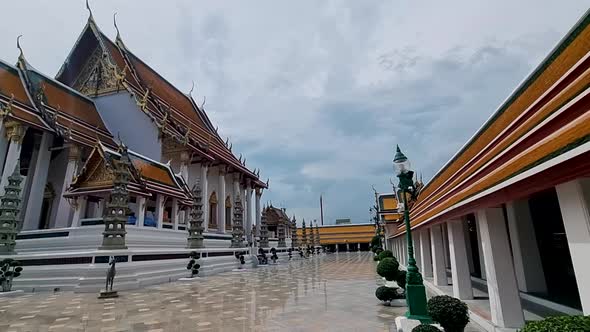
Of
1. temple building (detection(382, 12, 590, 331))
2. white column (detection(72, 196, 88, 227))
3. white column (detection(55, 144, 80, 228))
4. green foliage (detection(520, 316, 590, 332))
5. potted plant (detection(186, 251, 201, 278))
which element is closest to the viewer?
green foliage (detection(520, 316, 590, 332))

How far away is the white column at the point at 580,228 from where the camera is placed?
2.64 meters

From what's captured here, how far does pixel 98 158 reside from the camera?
46.7 ft

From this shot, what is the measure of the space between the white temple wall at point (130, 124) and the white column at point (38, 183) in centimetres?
424

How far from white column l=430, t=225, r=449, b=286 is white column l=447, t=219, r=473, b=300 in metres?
1.75

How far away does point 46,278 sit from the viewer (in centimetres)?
1138

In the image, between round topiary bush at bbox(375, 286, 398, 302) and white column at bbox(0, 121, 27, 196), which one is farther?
white column at bbox(0, 121, 27, 196)

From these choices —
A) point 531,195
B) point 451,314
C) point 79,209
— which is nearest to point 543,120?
point 531,195

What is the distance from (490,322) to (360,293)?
4524 mm

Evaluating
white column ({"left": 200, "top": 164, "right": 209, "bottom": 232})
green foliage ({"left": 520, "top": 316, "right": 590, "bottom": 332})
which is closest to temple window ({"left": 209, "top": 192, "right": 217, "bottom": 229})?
white column ({"left": 200, "top": 164, "right": 209, "bottom": 232})

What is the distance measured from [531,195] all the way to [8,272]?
14.4 metres

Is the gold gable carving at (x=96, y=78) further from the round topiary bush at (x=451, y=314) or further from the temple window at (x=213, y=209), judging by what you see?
the round topiary bush at (x=451, y=314)

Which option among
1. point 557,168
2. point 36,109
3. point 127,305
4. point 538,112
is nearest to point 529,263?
point 538,112

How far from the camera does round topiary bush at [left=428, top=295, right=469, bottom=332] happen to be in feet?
12.9

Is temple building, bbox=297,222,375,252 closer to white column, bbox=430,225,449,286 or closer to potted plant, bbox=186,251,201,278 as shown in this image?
potted plant, bbox=186,251,201,278
